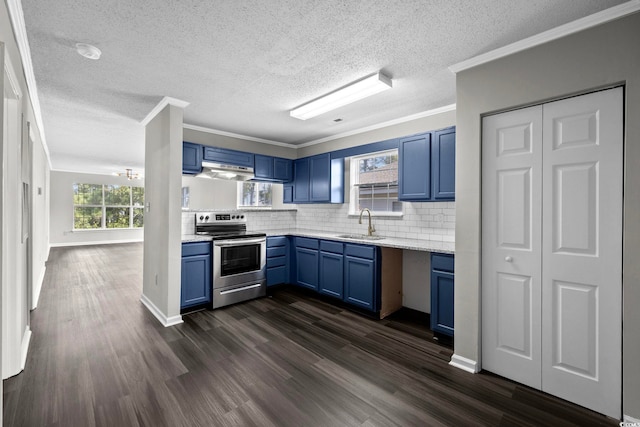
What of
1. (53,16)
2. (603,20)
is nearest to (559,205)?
(603,20)

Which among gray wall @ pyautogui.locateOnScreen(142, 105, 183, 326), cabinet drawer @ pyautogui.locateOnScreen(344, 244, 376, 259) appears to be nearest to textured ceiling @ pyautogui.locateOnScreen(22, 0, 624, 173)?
gray wall @ pyautogui.locateOnScreen(142, 105, 183, 326)

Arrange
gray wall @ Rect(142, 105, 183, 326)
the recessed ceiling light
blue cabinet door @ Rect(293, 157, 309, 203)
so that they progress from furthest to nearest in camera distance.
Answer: blue cabinet door @ Rect(293, 157, 309, 203) < gray wall @ Rect(142, 105, 183, 326) < the recessed ceiling light

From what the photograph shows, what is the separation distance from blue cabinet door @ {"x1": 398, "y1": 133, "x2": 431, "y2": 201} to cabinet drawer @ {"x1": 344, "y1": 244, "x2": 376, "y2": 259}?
0.75 m

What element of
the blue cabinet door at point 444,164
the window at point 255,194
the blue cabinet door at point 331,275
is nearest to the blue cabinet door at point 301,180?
the window at point 255,194

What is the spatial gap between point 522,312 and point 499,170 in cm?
109

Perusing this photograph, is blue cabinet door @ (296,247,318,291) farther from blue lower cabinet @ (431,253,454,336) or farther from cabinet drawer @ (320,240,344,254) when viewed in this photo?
blue lower cabinet @ (431,253,454,336)

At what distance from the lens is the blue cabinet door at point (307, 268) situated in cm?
435

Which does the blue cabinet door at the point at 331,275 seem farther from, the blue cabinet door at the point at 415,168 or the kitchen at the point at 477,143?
the kitchen at the point at 477,143

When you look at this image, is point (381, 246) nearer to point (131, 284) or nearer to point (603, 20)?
point (603, 20)

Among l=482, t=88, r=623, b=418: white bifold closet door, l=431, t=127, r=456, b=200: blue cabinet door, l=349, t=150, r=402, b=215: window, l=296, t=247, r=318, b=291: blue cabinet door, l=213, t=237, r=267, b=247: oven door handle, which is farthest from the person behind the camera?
l=296, t=247, r=318, b=291: blue cabinet door

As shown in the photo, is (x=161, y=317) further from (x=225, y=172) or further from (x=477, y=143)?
(x=477, y=143)

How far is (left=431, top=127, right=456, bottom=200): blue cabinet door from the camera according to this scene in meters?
3.15

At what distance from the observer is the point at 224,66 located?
8.12 ft

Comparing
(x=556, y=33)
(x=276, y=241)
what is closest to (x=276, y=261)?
(x=276, y=241)
